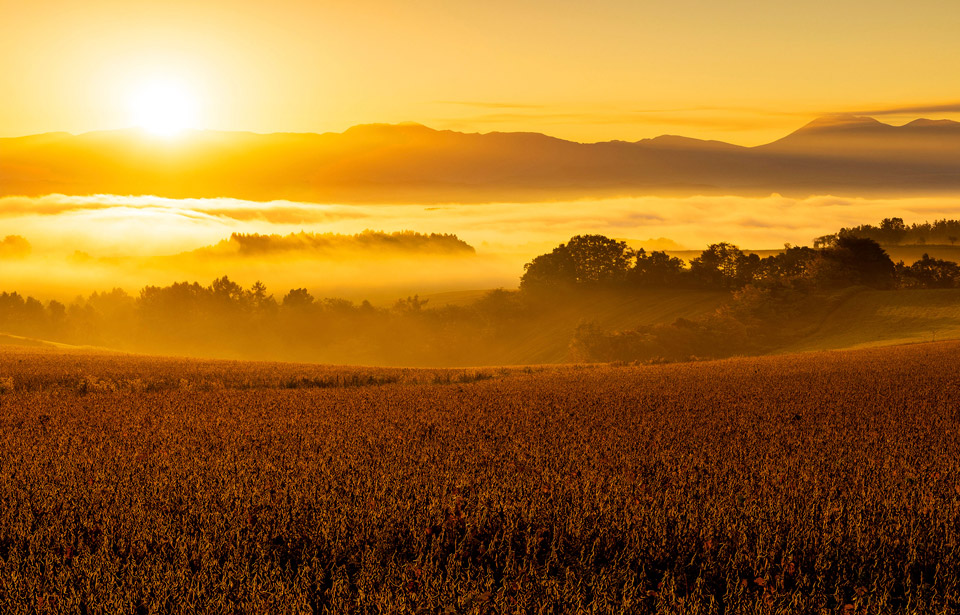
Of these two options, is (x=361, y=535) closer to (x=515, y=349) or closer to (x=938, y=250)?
(x=515, y=349)


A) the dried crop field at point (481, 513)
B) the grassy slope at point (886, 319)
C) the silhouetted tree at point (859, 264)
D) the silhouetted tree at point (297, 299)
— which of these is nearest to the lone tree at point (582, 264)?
the silhouetted tree at point (859, 264)

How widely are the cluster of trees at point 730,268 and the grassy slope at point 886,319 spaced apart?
540 cm

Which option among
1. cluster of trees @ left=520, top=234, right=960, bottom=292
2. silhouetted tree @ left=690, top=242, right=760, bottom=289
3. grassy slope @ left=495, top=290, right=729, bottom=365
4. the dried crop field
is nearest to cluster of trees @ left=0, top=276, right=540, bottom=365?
grassy slope @ left=495, top=290, right=729, bottom=365

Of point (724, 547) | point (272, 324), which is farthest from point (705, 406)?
point (272, 324)

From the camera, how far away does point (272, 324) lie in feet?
355

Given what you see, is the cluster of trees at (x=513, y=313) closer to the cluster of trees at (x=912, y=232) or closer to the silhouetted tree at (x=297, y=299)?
the silhouetted tree at (x=297, y=299)

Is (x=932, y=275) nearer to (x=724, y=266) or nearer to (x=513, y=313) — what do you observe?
(x=724, y=266)

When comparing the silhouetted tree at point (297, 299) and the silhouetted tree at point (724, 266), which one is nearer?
the silhouetted tree at point (724, 266)

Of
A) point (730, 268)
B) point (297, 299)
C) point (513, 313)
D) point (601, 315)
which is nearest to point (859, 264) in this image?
point (730, 268)

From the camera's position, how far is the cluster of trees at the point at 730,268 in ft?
265

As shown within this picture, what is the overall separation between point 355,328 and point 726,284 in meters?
43.0

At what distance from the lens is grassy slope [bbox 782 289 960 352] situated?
60250 mm

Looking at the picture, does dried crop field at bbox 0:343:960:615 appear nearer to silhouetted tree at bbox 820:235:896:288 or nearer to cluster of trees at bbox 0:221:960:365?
cluster of trees at bbox 0:221:960:365

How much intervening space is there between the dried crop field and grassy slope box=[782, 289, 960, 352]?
163ft
